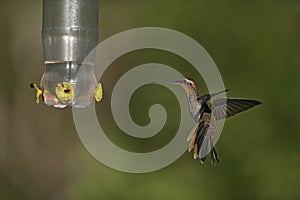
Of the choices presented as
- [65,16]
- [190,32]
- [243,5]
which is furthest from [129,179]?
[65,16]

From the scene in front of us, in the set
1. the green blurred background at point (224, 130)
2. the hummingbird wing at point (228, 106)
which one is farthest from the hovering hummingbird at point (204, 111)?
the green blurred background at point (224, 130)

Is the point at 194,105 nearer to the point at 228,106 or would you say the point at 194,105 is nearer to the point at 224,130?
the point at 228,106

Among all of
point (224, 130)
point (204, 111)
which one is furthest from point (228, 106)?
point (224, 130)

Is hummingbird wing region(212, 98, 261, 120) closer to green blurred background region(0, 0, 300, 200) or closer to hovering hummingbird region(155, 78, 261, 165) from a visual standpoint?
hovering hummingbird region(155, 78, 261, 165)

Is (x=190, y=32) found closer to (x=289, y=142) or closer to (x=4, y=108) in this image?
(x=289, y=142)

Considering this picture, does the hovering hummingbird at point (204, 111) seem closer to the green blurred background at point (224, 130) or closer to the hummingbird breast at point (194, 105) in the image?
the hummingbird breast at point (194, 105)
